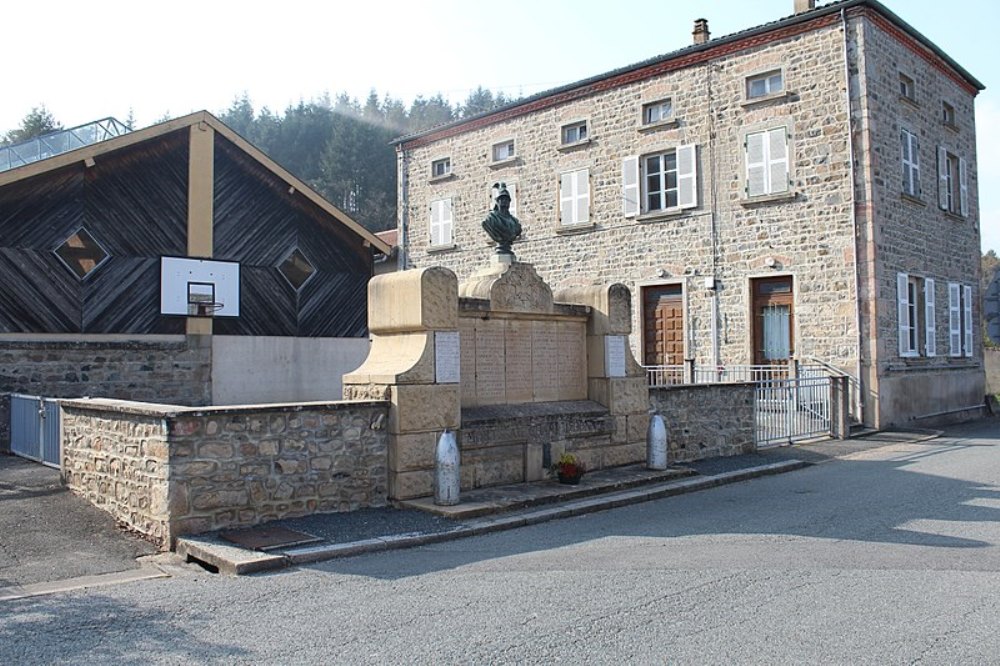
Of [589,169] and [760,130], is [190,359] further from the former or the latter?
[760,130]

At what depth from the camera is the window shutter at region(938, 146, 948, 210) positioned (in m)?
20.9

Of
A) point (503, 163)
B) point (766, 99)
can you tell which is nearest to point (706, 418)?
point (766, 99)

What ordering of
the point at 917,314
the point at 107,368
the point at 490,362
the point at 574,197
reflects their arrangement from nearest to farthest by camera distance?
the point at 490,362 → the point at 107,368 → the point at 917,314 → the point at 574,197

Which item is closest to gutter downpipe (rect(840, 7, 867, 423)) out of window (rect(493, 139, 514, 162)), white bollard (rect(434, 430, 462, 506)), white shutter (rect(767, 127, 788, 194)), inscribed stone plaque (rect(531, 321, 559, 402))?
white shutter (rect(767, 127, 788, 194))

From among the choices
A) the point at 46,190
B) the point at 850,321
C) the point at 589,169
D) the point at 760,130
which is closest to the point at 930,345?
the point at 850,321

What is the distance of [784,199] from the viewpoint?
60.7 ft

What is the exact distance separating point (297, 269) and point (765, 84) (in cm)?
1162

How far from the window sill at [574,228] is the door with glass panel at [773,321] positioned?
4760 mm

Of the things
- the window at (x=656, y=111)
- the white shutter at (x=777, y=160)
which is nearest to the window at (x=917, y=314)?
the white shutter at (x=777, y=160)

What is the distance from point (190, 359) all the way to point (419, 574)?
12691mm

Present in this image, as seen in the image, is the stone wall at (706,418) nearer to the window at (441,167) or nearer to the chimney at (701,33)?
the chimney at (701,33)

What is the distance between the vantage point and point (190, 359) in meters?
A: 17.5

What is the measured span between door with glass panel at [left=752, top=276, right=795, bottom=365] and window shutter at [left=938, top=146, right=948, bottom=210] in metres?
5.46

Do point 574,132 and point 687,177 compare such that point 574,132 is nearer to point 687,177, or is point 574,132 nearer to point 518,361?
point 687,177
